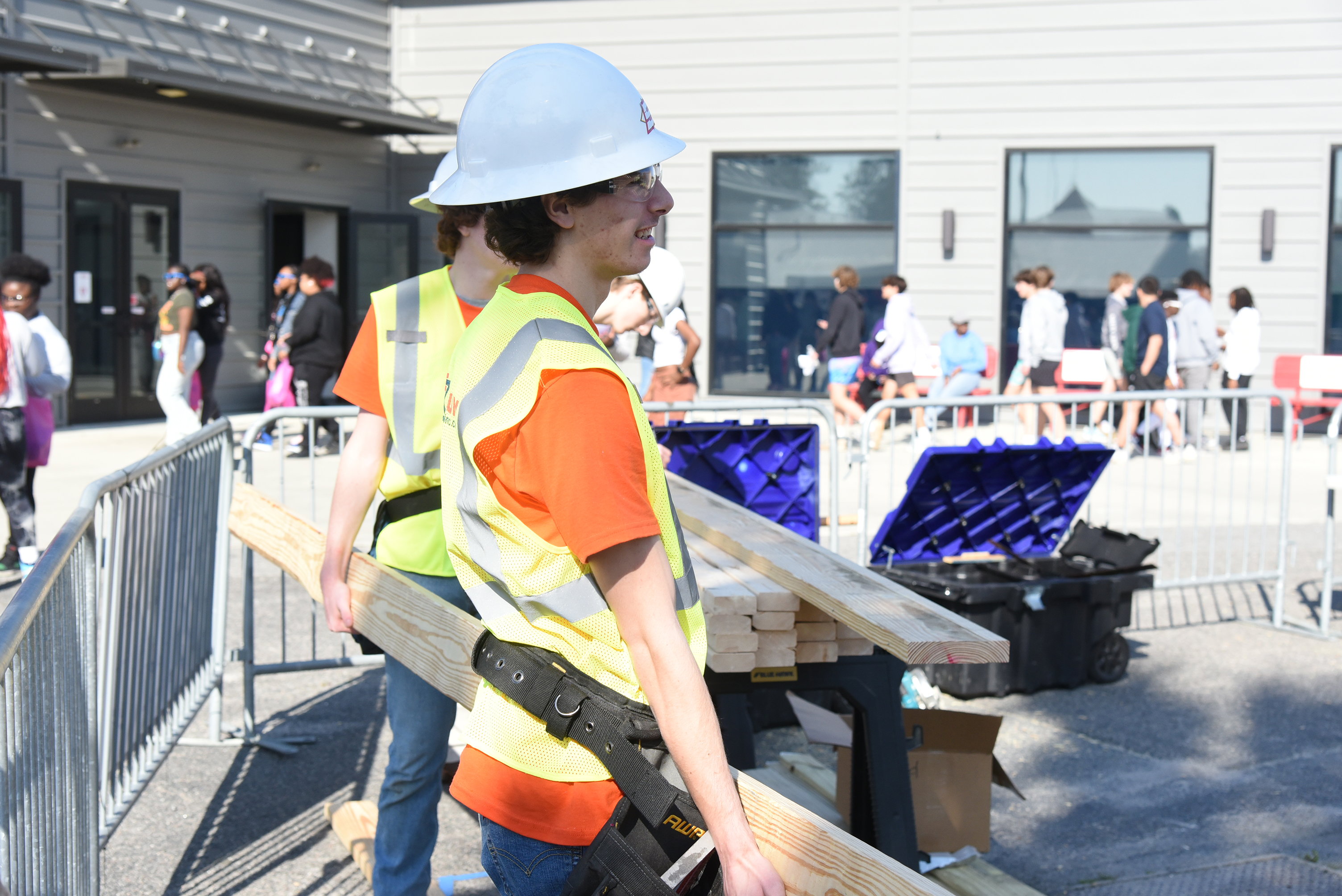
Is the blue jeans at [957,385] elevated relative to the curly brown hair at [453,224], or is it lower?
lower

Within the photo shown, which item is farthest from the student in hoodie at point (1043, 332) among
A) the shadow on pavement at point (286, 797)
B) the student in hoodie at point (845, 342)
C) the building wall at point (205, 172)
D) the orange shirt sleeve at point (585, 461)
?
the orange shirt sleeve at point (585, 461)

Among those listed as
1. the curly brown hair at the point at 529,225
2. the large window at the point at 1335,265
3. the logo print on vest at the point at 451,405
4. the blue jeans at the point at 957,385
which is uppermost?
the large window at the point at 1335,265

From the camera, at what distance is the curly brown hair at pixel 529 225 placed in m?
1.80

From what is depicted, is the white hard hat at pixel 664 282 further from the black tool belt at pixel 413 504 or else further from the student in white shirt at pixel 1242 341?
the student in white shirt at pixel 1242 341

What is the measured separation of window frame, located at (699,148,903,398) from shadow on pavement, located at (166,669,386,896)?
1226cm

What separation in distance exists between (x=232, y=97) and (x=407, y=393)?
496 inches

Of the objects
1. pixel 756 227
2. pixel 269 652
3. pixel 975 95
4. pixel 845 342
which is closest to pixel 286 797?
pixel 269 652

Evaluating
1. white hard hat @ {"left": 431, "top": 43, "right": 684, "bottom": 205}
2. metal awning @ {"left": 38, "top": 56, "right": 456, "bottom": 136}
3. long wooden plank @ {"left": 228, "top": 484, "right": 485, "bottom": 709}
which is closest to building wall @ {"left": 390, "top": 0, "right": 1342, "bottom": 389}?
A: metal awning @ {"left": 38, "top": 56, "right": 456, "bottom": 136}

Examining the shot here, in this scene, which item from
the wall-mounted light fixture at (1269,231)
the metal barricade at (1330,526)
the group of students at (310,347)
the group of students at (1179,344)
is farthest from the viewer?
the wall-mounted light fixture at (1269,231)

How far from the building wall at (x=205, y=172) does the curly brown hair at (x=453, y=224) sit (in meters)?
12.0

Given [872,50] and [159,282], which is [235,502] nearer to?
[159,282]

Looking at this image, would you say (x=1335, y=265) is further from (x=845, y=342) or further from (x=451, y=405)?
(x=451, y=405)

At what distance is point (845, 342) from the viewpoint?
14500mm

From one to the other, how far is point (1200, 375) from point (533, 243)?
13839 millimetres
